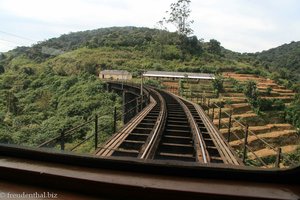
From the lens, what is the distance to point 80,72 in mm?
61000

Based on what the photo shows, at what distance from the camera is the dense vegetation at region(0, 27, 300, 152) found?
34934 mm

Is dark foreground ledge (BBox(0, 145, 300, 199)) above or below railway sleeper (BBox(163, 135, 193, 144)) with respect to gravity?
above

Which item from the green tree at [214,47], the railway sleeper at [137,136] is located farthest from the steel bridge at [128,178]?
the green tree at [214,47]

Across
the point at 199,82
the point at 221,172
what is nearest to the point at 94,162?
the point at 221,172

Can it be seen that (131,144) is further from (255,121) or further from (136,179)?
(255,121)

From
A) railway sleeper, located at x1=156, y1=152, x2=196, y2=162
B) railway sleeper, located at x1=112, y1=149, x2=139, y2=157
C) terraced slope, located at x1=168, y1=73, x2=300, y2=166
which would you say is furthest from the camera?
terraced slope, located at x1=168, y1=73, x2=300, y2=166

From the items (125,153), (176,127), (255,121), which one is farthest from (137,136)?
(255,121)

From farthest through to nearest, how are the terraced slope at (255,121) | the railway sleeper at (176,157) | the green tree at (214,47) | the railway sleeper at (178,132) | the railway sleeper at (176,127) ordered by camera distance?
the green tree at (214,47) → the terraced slope at (255,121) → the railway sleeper at (176,127) → the railway sleeper at (178,132) → the railway sleeper at (176,157)

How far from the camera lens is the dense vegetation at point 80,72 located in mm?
34934

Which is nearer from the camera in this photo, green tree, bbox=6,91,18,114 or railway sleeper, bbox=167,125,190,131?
railway sleeper, bbox=167,125,190,131

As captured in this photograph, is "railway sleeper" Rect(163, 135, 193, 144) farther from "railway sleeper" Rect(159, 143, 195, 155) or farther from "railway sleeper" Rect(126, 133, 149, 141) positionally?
"railway sleeper" Rect(159, 143, 195, 155)

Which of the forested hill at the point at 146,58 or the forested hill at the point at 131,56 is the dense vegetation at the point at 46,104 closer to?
the forested hill at the point at 146,58

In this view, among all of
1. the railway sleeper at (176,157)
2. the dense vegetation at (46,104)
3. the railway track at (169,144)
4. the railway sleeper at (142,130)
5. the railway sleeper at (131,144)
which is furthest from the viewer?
the dense vegetation at (46,104)

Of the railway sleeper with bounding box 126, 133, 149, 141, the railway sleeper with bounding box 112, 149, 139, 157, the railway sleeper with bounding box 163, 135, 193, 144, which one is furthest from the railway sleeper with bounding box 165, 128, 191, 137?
the railway sleeper with bounding box 112, 149, 139, 157
